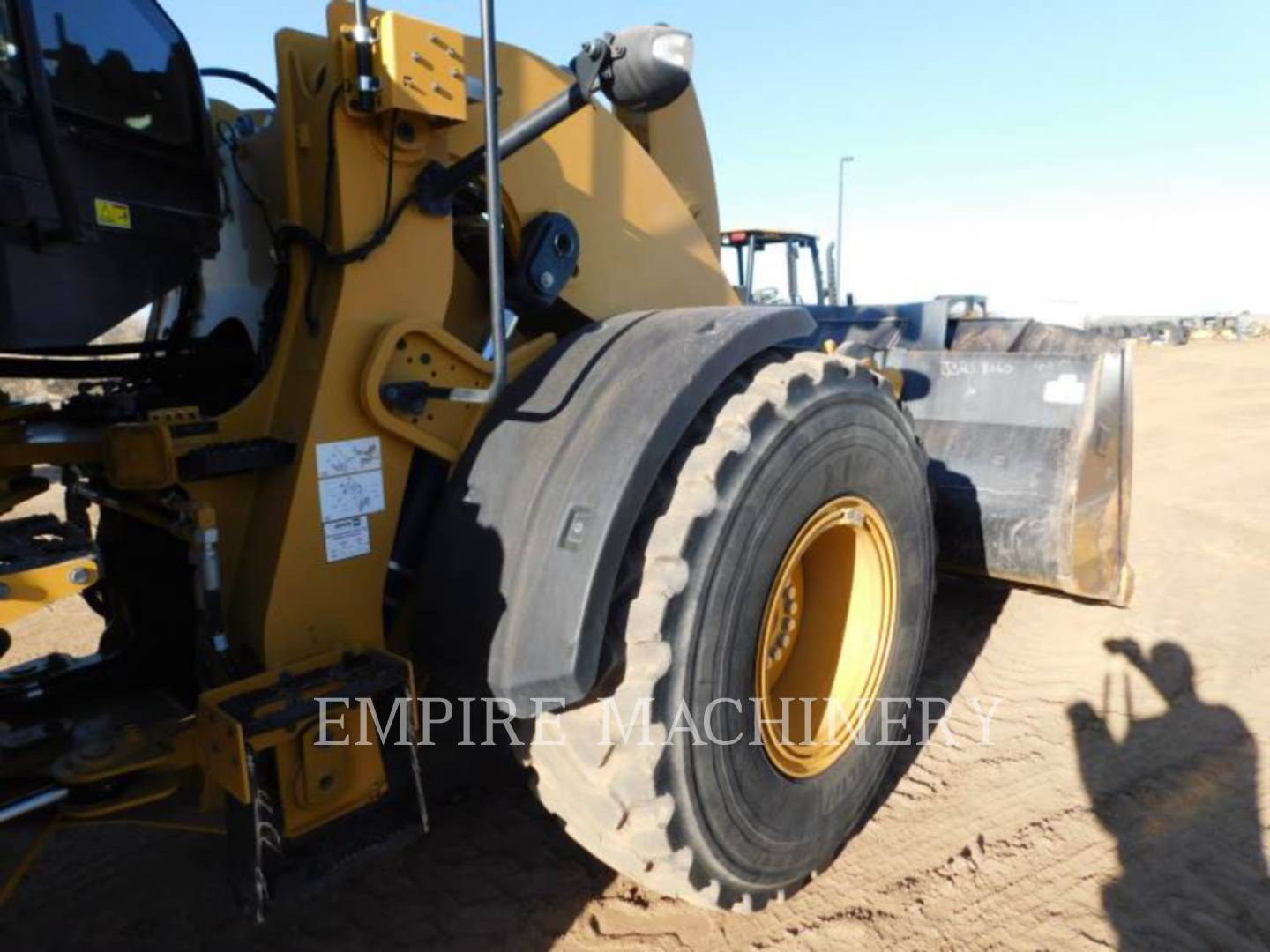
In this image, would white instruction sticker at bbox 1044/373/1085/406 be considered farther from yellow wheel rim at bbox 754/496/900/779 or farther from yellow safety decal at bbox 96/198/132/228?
yellow safety decal at bbox 96/198/132/228

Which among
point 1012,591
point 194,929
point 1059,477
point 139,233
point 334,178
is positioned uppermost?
point 334,178

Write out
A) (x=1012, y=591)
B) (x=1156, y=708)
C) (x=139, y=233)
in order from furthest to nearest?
1. (x=1012, y=591)
2. (x=1156, y=708)
3. (x=139, y=233)

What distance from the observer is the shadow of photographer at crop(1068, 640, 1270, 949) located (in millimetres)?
2211

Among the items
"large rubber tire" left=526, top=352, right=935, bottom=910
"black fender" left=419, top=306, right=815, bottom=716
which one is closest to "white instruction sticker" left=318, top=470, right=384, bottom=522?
"black fender" left=419, top=306, right=815, bottom=716

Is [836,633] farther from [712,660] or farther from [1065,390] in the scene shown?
[1065,390]

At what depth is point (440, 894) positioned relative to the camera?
238 centimetres

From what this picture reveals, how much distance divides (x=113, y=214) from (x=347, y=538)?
2.71 ft

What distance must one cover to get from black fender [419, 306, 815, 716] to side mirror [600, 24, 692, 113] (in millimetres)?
567

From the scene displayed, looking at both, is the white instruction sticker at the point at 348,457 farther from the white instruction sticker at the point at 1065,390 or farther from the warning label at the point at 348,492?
the white instruction sticker at the point at 1065,390

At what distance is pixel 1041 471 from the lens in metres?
3.39

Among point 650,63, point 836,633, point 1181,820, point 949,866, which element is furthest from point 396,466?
point 1181,820

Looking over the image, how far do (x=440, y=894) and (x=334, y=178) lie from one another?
1896mm

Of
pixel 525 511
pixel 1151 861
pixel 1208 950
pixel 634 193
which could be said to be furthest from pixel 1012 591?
pixel 525 511

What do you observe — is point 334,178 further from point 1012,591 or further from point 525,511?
point 1012,591
